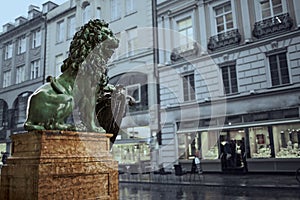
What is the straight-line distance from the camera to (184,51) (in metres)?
18.8

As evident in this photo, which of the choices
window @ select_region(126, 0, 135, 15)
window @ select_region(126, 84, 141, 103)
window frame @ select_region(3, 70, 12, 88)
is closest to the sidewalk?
window @ select_region(126, 84, 141, 103)

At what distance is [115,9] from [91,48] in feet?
64.5

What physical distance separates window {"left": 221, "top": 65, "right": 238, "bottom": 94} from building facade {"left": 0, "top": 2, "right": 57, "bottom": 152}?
665 inches

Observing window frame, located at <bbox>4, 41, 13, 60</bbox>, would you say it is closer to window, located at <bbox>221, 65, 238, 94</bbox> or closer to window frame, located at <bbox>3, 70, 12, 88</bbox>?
window frame, located at <bbox>3, 70, 12, 88</bbox>

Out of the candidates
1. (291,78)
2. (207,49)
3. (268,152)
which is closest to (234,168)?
(268,152)

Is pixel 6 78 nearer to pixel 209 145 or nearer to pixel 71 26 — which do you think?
pixel 71 26

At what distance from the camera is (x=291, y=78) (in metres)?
14.6

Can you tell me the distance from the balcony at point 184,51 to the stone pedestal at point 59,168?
49.0 feet

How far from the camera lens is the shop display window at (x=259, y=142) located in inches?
597

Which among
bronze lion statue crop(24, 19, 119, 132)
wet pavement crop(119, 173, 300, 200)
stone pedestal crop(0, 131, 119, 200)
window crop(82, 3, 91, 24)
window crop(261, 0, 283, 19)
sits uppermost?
window crop(82, 3, 91, 24)

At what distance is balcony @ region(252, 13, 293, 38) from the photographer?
1494cm

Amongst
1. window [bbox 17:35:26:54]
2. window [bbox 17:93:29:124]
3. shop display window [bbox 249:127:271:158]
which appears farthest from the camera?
window [bbox 17:35:26:54]

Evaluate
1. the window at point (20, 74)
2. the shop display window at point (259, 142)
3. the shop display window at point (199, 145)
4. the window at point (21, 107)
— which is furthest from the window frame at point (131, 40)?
the window at point (20, 74)

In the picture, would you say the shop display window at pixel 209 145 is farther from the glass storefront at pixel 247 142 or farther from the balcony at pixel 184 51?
the balcony at pixel 184 51
